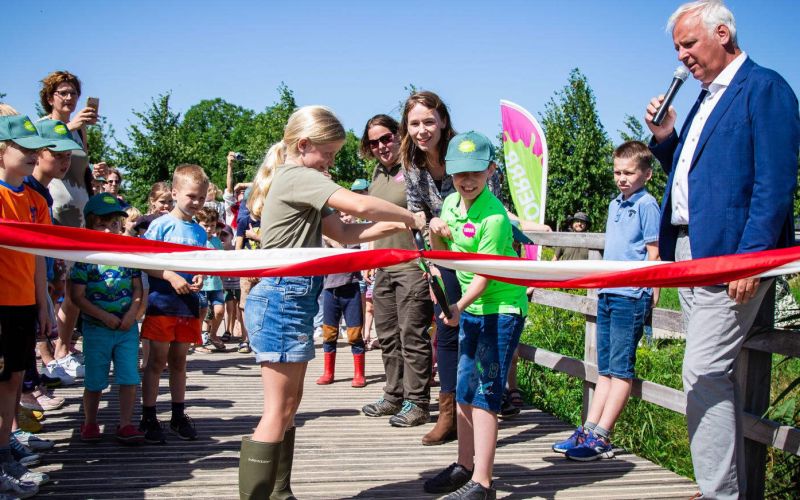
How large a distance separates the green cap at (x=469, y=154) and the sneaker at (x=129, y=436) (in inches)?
105

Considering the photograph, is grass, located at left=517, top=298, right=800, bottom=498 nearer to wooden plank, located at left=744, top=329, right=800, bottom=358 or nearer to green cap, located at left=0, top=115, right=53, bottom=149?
wooden plank, located at left=744, top=329, right=800, bottom=358

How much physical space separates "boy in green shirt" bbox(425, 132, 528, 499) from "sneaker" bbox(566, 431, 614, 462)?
3.36 ft

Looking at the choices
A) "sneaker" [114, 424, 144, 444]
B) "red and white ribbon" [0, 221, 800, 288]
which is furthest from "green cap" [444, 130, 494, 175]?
"sneaker" [114, 424, 144, 444]

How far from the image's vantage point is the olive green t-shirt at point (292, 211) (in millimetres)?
3350

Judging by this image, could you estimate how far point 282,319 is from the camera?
10.9ft

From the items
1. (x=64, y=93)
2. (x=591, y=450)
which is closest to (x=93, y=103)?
(x=64, y=93)

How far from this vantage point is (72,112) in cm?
647

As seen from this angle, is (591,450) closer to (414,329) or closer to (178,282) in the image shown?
(414,329)

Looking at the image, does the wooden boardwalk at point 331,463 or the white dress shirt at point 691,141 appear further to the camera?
the wooden boardwalk at point 331,463

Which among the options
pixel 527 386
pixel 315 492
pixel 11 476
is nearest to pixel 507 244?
pixel 315 492

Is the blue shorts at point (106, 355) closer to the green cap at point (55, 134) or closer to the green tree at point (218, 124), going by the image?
the green cap at point (55, 134)

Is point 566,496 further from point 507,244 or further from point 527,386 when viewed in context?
point 527,386

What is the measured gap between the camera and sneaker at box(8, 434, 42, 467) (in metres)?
4.16

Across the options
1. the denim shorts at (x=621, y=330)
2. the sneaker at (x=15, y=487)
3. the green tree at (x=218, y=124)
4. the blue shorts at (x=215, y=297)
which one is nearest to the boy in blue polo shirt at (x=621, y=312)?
the denim shorts at (x=621, y=330)
